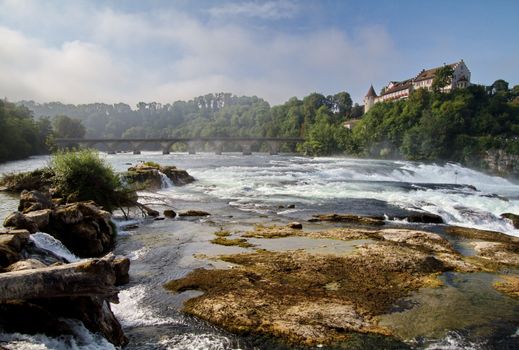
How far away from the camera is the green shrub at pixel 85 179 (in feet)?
67.4

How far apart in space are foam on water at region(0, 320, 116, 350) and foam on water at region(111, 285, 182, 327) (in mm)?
1883

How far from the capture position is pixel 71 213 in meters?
15.5

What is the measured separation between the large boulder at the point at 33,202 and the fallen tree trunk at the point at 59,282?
33.0 ft

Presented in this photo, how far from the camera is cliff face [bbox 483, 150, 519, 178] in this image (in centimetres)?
6426

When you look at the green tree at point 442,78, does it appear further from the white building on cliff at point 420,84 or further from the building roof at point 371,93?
the building roof at point 371,93

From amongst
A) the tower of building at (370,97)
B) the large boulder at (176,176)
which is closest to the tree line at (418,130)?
the tower of building at (370,97)

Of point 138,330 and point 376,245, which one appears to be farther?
point 376,245

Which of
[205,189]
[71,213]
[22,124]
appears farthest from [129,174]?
[22,124]

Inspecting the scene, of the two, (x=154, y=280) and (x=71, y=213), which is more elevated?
(x=71, y=213)

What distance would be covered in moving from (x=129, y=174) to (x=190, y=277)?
23.2 meters

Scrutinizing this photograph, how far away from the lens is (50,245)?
12.6 metres

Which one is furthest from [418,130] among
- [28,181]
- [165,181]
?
[28,181]

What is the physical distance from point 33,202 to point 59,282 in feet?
36.3

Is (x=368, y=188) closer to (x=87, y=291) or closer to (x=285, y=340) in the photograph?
(x=285, y=340)
